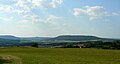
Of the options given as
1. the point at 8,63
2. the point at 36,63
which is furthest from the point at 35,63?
the point at 8,63

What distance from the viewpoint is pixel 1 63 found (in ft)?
137

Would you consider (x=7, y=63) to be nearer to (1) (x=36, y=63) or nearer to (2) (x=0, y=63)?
(2) (x=0, y=63)

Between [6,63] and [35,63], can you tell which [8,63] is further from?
[35,63]

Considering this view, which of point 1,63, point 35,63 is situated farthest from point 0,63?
point 35,63

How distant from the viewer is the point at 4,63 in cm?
4184

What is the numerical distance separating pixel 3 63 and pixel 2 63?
156 mm

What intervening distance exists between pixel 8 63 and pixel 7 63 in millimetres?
300

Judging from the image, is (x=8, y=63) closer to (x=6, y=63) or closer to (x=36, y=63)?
(x=6, y=63)

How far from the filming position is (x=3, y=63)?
137 feet

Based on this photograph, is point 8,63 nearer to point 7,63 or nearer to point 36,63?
point 7,63

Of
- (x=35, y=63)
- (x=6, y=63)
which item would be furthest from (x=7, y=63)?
(x=35, y=63)

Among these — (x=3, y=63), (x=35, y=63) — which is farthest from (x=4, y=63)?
(x=35, y=63)

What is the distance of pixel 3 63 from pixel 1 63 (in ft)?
1.08

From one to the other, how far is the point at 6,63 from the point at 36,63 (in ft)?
16.1
